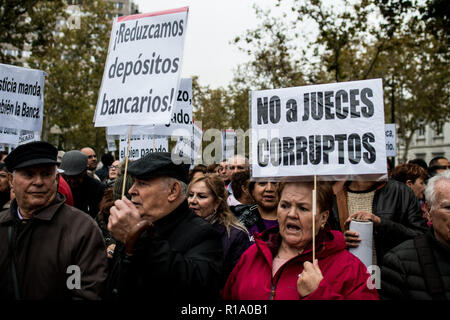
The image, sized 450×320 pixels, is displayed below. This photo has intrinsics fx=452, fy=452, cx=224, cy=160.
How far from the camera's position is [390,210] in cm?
414

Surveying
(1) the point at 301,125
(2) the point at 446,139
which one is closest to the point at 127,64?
(1) the point at 301,125

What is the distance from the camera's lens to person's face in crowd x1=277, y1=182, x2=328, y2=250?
279cm

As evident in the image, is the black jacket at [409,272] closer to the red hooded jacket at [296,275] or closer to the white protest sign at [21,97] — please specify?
the red hooded jacket at [296,275]

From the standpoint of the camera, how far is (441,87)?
99.0 ft

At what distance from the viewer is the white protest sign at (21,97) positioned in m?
5.11

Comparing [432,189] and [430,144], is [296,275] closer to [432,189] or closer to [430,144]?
[432,189]

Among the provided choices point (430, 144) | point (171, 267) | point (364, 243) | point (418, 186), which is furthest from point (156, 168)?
point (430, 144)

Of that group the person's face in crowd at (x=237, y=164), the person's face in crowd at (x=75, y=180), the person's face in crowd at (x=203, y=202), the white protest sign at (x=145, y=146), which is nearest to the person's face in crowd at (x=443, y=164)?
the person's face in crowd at (x=237, y=164)

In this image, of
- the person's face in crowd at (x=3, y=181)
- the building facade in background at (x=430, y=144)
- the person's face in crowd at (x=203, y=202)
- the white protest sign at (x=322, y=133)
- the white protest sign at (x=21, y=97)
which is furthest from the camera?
the building facade in background at (x=430, y=144)

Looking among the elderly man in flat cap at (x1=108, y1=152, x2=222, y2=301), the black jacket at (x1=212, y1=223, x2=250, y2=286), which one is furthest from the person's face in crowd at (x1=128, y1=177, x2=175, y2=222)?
the black jacket at (x1=212, y1=223, x2=250, y2=286)

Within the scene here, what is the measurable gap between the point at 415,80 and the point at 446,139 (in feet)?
53.3

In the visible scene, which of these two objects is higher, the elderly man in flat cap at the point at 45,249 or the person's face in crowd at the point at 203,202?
the person's face in crowd at the point at 203,202
